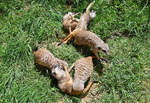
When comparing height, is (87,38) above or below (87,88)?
above

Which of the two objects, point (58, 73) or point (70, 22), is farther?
point (70, 22)

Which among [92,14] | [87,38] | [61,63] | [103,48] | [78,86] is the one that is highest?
[92,14]

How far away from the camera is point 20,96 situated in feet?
12.4

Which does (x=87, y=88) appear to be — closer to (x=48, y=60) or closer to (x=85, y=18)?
(x=48, y=60)

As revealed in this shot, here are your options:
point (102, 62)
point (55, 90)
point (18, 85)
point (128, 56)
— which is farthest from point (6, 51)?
point (128, 56)

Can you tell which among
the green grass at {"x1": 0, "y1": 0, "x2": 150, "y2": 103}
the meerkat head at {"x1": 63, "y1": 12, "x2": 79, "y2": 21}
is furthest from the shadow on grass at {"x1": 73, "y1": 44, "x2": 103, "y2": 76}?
the meerkat head at {"x1": 63, "y1": 12, "x2": 79, "y2": 21}

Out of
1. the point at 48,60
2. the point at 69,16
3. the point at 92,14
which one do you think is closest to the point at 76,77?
the point at 48,60

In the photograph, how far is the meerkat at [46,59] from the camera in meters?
3.90

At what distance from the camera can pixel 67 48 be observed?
14.4 ft

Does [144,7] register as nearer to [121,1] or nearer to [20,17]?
[121,1]

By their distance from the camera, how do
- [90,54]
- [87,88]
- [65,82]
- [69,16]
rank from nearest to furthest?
[65,82] → [87,88] → [90,54] → [69,16]

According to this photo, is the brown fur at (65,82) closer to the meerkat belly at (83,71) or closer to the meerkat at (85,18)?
the meerkat belly at (83,71)

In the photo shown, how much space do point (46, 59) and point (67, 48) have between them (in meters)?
0.61

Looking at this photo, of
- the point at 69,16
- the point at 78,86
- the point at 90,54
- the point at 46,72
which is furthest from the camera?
the point at 69,16
